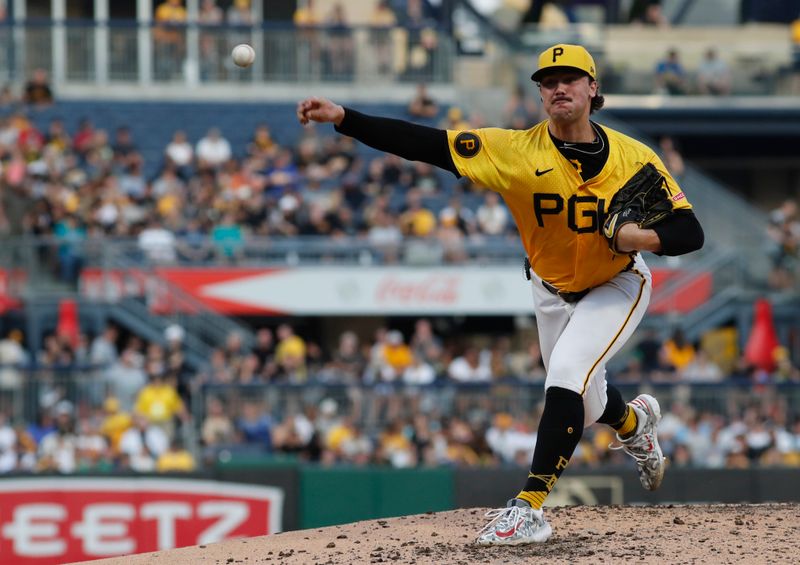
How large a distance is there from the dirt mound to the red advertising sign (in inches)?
206

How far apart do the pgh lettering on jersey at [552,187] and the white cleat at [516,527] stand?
1.13 m

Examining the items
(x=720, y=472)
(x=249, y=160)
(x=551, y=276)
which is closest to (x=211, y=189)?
(x=249, y=160)

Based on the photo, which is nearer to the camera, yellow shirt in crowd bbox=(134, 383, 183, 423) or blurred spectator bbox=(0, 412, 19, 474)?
blurred spectator bbox=(0, 412, 19, 474)

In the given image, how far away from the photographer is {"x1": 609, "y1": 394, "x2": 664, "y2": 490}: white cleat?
842 centimetres

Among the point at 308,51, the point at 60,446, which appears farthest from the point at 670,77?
the point at 60,446

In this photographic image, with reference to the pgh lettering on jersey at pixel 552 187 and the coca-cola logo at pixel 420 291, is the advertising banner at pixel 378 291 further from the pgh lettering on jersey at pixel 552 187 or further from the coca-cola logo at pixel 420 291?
the pgh lettering on jersey at pixel 552 187

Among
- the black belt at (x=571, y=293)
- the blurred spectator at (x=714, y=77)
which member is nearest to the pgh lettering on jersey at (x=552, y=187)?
the black belt at (x=571, y=293)

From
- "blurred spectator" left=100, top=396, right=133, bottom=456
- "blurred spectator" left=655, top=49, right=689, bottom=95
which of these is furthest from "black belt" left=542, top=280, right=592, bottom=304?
"blurred spectator" left=655, top=49, right=689, bottom=95

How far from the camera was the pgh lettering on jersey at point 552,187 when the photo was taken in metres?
7.22

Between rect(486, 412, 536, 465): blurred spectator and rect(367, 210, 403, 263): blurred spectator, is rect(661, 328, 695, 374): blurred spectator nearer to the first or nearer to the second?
rect(486, 412, 536, 465): blurred spectator

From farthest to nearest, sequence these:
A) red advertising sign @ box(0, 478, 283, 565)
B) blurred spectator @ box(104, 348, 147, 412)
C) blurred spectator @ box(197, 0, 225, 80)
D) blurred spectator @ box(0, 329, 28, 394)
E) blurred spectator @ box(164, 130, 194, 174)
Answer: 1. blurred spectator @ box(197, 0, 225, 80)
2. blurred spectator @ box(164, 130, 194, 174)
3. blurred spectator @ box(104, 348, 147, 412)
4. blurred spectator @ box(0, 329, 28, 394)
5. red advertising sign @ box(0, 478, 283, 565)

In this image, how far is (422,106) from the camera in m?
23.0

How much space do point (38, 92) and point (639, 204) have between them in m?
17.0

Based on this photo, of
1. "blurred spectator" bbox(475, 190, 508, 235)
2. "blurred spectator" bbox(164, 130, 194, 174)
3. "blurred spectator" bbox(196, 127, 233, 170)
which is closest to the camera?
"blurred spectator" bbox(475, 190, 508, 235)
